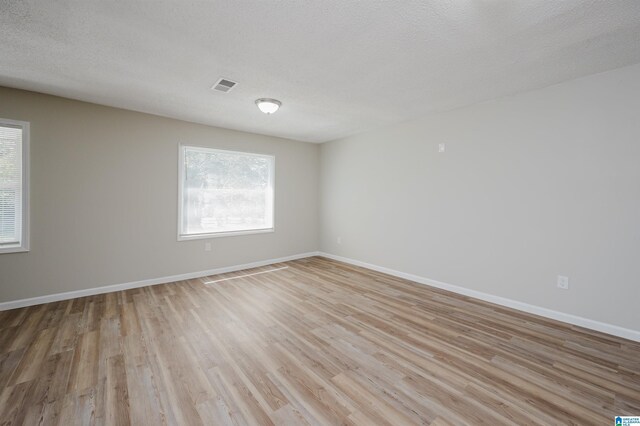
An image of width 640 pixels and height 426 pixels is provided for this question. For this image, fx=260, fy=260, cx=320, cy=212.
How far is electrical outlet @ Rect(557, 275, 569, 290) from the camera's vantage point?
9.20ft

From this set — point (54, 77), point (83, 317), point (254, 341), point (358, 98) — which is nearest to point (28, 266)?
point (83, 317)

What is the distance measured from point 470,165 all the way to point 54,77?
495cm

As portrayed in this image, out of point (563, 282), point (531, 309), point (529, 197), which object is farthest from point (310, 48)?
point (531, 309)

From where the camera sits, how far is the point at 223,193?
470cm

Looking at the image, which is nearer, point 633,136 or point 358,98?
point 633,136

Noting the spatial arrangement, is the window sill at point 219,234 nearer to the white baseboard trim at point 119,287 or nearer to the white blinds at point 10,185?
the white baseboard trim at point 119,287

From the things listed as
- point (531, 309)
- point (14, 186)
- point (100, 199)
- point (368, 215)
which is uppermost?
point (14, 186)

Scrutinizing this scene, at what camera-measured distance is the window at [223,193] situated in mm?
4301

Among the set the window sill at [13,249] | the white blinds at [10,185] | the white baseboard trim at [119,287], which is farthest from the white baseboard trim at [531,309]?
the white blinds at [10,185]

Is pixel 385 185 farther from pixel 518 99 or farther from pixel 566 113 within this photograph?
pixel 566 113

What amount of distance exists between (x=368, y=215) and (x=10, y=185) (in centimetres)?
491

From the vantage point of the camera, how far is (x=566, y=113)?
2793mm

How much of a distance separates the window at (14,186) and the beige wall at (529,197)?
484 centimetres

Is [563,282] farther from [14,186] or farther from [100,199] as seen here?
[14,186]
